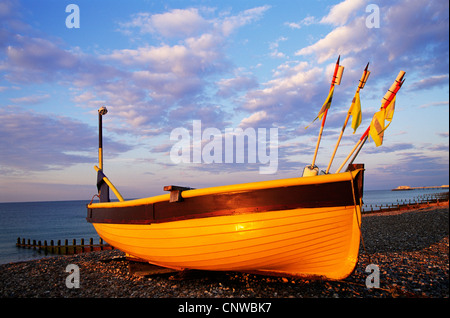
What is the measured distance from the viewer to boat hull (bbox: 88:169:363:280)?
4984mm

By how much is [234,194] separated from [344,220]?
210 cm

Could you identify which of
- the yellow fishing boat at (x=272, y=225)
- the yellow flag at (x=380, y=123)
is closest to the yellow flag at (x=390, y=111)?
the yellow flag at (x=380, y=123)

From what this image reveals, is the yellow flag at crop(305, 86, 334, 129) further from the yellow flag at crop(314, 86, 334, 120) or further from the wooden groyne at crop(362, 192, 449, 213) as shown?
the wooden groyne at crop(362, 192, 449, 213)

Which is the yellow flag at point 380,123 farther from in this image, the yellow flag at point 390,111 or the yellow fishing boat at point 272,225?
the yellow fishing boat at point 272,225

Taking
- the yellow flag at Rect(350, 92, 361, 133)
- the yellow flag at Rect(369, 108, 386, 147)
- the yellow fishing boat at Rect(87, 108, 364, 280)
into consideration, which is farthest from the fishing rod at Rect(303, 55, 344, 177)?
the yellow flag at Rect(369, 108, 386, 147)

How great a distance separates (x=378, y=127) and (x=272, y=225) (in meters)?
2.72

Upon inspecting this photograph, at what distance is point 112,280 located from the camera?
7.83 meters

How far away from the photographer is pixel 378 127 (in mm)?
5090

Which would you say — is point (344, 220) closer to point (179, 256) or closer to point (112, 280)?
point (179, 256)

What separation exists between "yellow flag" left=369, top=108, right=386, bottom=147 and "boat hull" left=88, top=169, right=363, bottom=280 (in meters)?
0.76

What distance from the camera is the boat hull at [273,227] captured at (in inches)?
196

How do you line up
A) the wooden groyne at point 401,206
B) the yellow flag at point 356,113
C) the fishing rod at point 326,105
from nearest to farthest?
the yellow flag at point 356,113, the fishing rod at point 326,105, the wooden groyne at point 401,206
